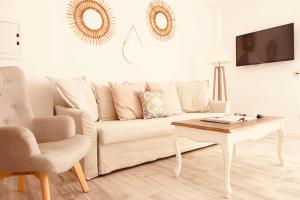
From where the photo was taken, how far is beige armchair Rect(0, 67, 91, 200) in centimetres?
129

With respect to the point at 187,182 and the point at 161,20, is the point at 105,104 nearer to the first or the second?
the point at 187,182

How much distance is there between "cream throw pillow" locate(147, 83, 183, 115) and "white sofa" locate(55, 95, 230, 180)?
46 centimetres

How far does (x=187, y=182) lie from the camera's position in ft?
6.30

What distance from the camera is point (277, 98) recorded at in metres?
3.63

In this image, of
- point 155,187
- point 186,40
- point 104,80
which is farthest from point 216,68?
point 155,187

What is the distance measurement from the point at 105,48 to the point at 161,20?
111 cm

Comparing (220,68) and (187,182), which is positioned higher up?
(220,68)

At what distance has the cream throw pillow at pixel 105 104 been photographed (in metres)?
2.62

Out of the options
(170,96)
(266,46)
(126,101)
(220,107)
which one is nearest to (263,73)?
(266,46)

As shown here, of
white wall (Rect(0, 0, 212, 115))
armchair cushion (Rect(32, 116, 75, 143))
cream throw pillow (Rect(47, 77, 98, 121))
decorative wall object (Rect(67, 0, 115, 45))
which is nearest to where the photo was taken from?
armchair cushion (Rect(32, 116, 75, 143))

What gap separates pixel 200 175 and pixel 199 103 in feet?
4.48

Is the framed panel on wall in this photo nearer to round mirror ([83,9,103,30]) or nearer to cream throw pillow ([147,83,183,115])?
round mirror ([83,9,103,30])

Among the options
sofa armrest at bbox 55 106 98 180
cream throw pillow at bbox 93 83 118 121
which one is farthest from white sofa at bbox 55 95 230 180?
cream throw pillow at bbox 93 83 118 121

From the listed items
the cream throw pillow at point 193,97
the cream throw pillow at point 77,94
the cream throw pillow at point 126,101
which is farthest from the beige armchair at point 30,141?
the cream throw pillow at point 193,97
